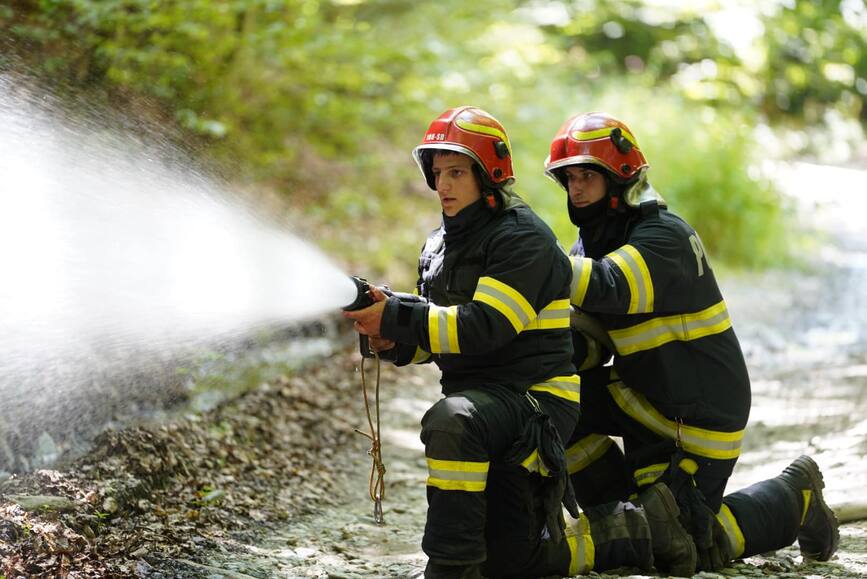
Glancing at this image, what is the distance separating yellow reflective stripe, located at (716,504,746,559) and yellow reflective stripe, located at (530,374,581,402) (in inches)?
39.2

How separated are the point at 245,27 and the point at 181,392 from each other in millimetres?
3656

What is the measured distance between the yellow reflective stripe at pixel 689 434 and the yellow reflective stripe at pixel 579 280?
2.13 feet

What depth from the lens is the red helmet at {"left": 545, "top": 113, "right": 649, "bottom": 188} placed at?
4098mm

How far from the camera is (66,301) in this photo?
4707mm

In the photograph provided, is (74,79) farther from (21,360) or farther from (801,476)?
(801,476)

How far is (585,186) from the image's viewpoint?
4188 millimetres

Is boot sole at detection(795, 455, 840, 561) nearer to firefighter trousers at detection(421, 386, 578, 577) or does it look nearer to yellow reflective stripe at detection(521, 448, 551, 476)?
firefighter trousers at detection(421, 386, 578, 577)

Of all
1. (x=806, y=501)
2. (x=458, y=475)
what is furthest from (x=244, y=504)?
(x=806, y=501)

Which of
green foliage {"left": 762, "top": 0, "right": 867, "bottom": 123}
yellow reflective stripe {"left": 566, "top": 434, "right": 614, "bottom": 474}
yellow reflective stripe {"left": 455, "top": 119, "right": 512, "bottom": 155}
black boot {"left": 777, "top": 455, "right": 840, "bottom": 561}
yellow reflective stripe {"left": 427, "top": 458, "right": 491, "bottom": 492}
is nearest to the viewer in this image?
yellow reflective stripe {"left": 427, "top": 458, "right": 491, "bottom": 492}

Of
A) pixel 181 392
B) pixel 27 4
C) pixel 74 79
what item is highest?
pixel 27 4

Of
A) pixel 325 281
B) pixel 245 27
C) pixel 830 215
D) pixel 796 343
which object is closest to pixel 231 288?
pixel 325 281

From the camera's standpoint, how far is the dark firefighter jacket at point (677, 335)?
388 cm

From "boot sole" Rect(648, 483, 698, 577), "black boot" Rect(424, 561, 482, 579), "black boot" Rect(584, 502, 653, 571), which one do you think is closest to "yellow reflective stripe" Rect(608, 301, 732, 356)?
"boot sole" Rect(648, 483, 698, 577)

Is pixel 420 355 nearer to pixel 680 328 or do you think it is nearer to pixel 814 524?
pixel 680 328
